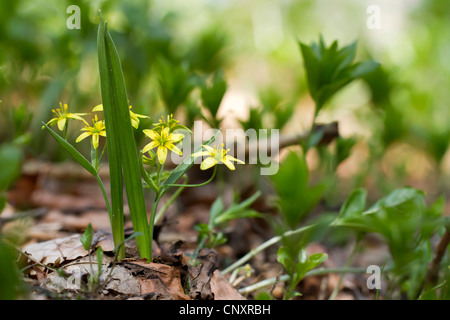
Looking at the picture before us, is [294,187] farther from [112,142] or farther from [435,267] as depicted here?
[435,267]

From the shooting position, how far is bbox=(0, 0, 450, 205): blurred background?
1.83m

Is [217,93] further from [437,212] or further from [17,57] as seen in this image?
[17,57]

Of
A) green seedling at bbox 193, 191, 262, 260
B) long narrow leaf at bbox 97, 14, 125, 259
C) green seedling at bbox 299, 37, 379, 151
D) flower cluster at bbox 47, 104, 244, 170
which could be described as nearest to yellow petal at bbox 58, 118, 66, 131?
flower cluster at bbox 47, 104, 244, 170

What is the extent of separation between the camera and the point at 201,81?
5.90 ft

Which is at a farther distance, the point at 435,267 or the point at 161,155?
the point at 435,267

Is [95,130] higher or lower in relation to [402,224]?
higher

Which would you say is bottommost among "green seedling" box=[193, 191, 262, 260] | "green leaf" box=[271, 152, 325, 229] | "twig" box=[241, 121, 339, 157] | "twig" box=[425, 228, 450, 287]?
"twig" box=[425, 228, 450, 287]

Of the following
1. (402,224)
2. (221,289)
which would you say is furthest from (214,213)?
(402,224)

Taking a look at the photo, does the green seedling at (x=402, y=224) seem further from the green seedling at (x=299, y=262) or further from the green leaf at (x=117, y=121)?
the green leaf at (x=117, y=121)

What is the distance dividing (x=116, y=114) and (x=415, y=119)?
114 inches

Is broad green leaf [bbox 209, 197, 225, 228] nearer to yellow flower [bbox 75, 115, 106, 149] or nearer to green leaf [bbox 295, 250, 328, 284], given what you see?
green leaf [bbox 295, 250, 328, 284]

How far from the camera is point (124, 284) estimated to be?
1.00 meters

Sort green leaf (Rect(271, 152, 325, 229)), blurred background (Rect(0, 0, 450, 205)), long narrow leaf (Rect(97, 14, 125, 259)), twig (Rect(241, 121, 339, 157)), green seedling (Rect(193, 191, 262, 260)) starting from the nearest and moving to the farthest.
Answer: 1. long narrow leaf (Rect(97, 14, 125, 259))
2. green leaf (Rect(271, 152, 325, 229))
3. green seedling (Rect(193, 191, 262, 260))
4. twig (Rect(241, 121, 339, 157))
5. blurred background (Rect(0, 0, 450, 205))
